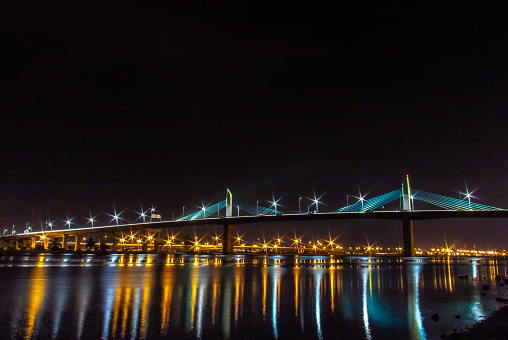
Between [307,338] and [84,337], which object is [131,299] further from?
[307,338]

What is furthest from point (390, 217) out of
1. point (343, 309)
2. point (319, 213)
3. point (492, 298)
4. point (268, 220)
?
point (343, 309)

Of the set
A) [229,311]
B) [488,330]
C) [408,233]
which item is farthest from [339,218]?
[488,330]

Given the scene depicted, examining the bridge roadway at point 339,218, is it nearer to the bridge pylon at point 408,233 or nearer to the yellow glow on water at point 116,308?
the bridge pylon at point 408,233

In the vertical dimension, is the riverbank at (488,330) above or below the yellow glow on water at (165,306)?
below

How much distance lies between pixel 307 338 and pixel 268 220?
8260 centimetres

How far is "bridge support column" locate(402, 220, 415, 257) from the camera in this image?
265 feet

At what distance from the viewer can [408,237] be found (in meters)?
81.3

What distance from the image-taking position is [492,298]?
753 inches

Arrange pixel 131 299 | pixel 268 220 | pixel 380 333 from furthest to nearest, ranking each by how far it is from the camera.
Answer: pixel 268 220 < pixel 131 299 < pixel 380 333

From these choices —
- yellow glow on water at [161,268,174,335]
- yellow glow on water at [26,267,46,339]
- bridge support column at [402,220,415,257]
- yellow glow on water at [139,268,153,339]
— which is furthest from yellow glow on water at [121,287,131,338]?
bridge support column at [402,220,415,257]

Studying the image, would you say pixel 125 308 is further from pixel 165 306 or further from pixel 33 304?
pixel 33 304

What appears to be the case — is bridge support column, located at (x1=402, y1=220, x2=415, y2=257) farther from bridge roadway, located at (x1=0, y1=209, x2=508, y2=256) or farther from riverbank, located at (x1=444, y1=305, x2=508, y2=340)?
riverbank, located at (x1=444, y1=305, x2=508, y2=340)

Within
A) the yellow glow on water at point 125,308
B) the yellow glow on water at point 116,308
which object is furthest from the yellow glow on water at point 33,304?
the yellow glow on water at point 125,308

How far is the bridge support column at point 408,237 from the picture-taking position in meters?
80.6
